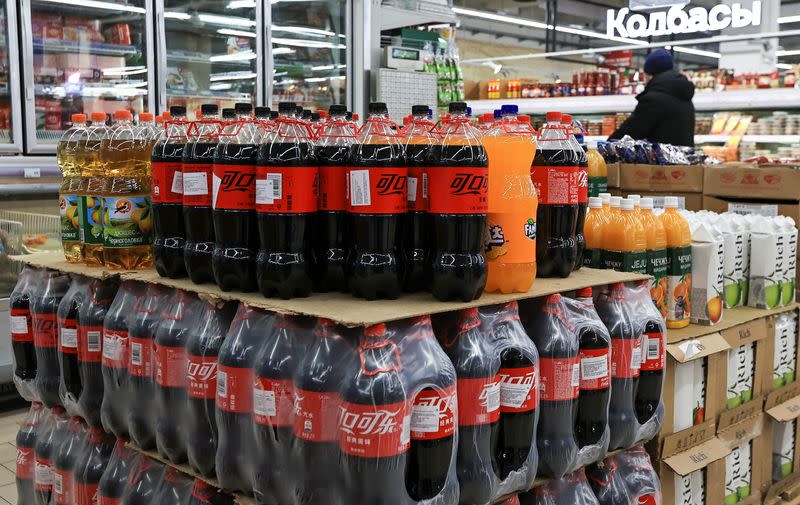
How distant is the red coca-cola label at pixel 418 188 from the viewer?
190cm

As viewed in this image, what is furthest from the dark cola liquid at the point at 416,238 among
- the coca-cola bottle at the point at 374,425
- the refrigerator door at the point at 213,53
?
the refrigerator door at the point at 213,53

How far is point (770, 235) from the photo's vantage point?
3242 millimetres

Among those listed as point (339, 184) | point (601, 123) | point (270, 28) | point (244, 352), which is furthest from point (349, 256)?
point (601, 123)

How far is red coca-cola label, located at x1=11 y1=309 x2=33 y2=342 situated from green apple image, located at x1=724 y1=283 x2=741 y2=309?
264cm

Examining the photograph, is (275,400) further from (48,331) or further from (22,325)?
(22,325)

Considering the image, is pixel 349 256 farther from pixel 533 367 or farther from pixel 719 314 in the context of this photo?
pixel 719 314

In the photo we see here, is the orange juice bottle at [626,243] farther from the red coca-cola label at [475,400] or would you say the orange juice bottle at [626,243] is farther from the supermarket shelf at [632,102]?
the supermarket shelf at [632,102]

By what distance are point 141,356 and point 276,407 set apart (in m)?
0.55

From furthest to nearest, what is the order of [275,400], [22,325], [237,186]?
[22,325] < [237,186] < [275,400]

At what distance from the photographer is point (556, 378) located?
202cm

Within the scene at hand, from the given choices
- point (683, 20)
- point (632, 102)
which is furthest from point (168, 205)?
point (683, 20)

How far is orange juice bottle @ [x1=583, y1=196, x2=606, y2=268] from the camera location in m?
2.71

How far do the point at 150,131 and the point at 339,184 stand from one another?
3.24ft

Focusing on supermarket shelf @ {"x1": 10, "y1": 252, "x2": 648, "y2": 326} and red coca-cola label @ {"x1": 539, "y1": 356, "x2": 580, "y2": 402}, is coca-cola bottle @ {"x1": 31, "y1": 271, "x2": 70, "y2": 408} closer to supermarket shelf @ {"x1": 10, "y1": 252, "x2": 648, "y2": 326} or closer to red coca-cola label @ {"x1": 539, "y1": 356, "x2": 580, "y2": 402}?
supermarket shelf @ {"x1": 10, "y1": 252, "x2": 648, "y2": 326}
